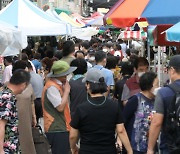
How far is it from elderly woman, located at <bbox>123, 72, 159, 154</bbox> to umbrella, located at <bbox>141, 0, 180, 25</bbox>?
3.74 ft

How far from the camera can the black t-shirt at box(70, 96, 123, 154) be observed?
204 inches

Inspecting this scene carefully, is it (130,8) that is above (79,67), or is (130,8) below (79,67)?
above

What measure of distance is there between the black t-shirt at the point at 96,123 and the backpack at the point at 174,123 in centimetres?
58

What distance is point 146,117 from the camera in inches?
236

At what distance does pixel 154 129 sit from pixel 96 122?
65cm

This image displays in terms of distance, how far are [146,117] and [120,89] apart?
2.32 m

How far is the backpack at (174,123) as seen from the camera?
5.02 meters

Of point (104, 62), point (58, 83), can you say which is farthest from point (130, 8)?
point (58, 83)

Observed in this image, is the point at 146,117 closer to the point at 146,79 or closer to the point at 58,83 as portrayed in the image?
the point at 146,79

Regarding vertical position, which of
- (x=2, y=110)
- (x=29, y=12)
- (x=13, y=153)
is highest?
(x=29, y=12)

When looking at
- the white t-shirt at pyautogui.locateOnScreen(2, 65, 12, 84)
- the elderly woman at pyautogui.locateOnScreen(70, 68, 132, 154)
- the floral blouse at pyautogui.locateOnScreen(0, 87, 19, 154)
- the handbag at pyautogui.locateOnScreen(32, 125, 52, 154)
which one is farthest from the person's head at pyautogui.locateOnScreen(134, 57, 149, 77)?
the white t-shirt at pyautogui.locateOnScreen(2, 65, 12, 84)

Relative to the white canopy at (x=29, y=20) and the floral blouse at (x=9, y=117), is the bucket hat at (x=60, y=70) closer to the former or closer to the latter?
the floral blouse at (x=9, y=117)

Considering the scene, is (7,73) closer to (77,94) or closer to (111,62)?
(111,62)

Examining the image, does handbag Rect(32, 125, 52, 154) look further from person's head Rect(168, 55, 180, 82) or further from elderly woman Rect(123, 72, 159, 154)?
person's head Rect(168, 55, 180, 82)
